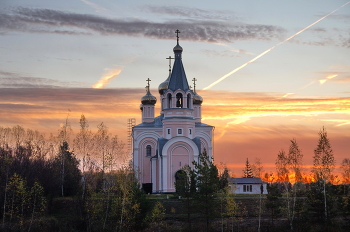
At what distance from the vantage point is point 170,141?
4638 centimetres

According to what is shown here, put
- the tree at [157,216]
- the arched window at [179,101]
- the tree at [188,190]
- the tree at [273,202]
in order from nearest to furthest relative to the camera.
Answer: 1. the tree at [157,216]
2. the tree at [188,190]
3. the tree at [273,202]
4. the arched window at [179,101]

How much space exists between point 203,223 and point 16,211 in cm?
1227

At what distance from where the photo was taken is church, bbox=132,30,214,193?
4628 cm

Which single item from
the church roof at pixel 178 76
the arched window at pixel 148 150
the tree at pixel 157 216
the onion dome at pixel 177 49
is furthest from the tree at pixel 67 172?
the onion dome at pixel 177 49

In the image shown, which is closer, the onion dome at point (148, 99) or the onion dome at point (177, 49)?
the onion dome at point (177, 49)

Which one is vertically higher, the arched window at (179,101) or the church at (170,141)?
the arched window at (179,101)

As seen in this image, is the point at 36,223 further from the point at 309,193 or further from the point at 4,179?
the point at 309,193

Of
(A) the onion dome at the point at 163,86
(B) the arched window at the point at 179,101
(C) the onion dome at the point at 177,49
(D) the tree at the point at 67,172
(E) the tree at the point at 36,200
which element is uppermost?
(C) the onion dome at the point at 177,49

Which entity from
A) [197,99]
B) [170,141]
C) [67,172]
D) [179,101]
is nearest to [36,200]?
[67,172]

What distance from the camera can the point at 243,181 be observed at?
4944 centimetres

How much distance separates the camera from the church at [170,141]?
46.3 meters

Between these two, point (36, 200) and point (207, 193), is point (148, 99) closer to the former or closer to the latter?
point (36, 200)

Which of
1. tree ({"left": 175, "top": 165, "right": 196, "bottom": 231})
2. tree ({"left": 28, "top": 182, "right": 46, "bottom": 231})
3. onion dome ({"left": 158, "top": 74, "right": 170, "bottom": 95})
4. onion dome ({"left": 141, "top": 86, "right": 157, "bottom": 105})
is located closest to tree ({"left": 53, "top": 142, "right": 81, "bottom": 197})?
tree ({"left": 28, "top": 182, "right": 46, "bottom": 231})

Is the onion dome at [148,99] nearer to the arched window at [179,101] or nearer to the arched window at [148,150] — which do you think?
the arched window at [148,150]
